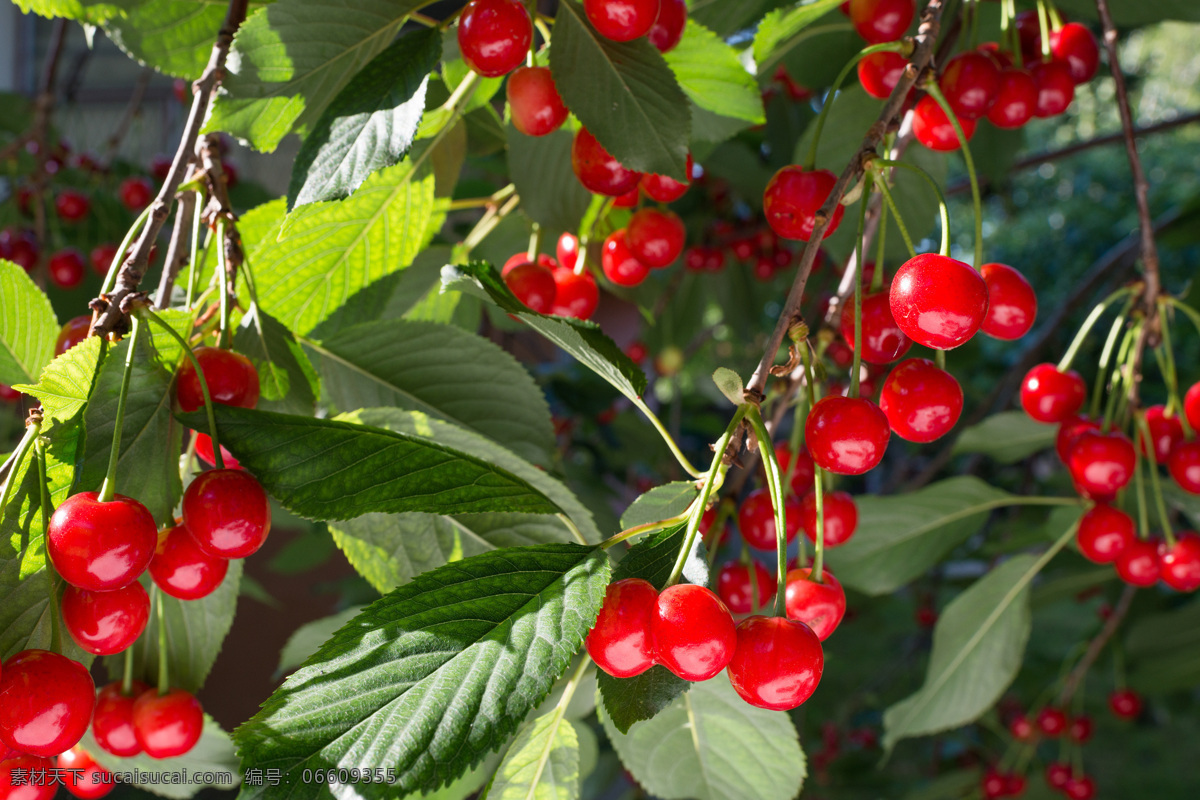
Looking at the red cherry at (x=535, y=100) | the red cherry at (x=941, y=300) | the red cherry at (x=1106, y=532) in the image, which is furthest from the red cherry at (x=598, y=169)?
the red cherry at (x=1106, y=532)

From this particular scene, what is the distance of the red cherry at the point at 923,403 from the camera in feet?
1.78

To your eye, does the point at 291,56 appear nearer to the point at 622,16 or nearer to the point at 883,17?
the point at 622,16

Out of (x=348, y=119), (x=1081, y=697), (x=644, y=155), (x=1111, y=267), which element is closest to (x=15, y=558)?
(x=348, y=119)

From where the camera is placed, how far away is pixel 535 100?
2.10 ft

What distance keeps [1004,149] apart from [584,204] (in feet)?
2.96

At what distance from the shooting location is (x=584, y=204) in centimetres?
87

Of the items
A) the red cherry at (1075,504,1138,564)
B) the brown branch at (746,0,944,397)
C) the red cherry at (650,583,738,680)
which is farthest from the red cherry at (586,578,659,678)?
the red cherry at (1075,504,1138,564)

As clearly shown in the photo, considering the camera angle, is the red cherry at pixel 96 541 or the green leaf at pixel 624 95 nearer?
the red cherry at pixel 96 541

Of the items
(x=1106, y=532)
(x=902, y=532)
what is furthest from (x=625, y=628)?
(x=902, y=532)

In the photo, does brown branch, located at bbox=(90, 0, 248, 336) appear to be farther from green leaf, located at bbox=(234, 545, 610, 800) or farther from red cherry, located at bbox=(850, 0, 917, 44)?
red cherry, located at bbox=(850, 0, 917, 44)

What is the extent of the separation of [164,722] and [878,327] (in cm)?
67

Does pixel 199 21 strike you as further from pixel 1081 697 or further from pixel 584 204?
pixel 1081 697

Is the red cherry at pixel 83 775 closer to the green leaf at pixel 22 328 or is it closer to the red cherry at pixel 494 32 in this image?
the green leaf at pixel 22 328

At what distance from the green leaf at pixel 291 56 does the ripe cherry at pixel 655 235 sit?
308 mm
